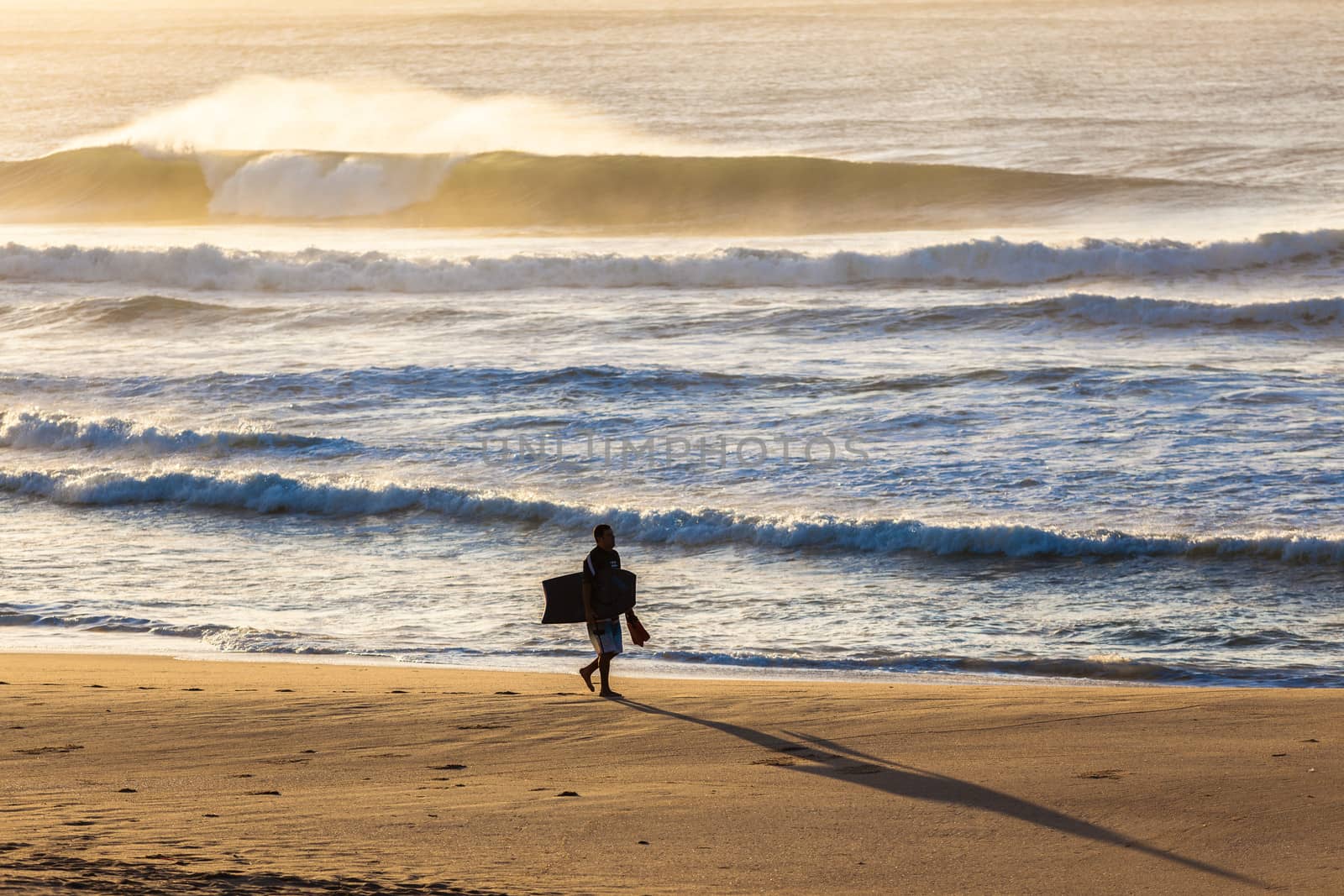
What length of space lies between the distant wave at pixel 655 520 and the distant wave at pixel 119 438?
40.3 inches

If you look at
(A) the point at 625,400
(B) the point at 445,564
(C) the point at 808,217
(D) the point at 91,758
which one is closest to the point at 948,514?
(B) the point at 445,564

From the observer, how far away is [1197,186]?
28031 mm

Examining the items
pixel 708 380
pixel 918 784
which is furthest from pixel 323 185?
pixel 918 784

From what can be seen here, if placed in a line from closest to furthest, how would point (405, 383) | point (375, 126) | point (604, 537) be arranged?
point (604, 537) → point (405, 383) → point (375, 126)

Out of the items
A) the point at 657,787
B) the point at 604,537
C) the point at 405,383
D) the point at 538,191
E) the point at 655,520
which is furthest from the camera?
the point at 538,191

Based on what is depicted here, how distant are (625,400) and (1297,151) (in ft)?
71.1

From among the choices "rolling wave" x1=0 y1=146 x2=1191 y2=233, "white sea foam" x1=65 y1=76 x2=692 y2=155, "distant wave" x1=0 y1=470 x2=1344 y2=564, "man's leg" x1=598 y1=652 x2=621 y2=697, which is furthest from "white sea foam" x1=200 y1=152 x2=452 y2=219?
"man's leg" x1=598 y1=652 x2=621 y2=697

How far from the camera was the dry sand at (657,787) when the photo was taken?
14.9 feet

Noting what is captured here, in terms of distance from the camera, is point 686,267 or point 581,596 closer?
point 581,596

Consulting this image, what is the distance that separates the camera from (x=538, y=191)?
3197 centimetres

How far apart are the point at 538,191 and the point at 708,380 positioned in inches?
689

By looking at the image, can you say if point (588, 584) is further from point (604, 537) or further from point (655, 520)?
point (655, 520)

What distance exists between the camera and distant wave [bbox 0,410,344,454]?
13805mm

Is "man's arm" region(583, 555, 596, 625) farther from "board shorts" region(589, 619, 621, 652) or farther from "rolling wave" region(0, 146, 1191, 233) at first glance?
"rolling wave" region(0, 146, 1191, 233)
